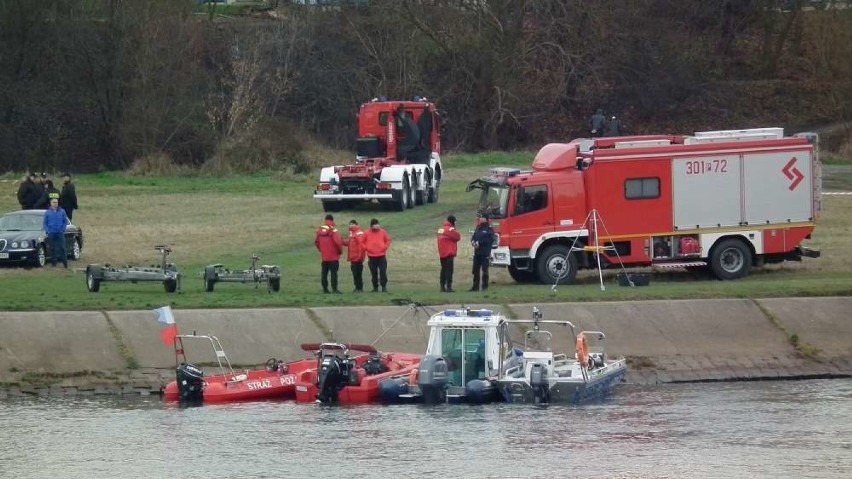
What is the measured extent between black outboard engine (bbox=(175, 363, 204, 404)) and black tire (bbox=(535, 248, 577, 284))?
819 centimetres

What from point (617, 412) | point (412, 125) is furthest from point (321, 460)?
point (412, 125)

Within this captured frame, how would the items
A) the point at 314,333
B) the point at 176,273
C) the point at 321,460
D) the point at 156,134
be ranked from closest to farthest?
the point at 321,460 → the point at 314,333 → the point at 176,273 → the point at 156,134

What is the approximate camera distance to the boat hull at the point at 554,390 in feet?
75.5

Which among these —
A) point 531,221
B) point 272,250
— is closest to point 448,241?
point 531,221

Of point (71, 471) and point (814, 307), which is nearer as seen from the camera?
point (71, 471)

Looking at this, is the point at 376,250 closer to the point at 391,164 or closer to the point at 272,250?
the point at 272,250

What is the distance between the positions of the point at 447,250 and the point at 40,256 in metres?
9.50

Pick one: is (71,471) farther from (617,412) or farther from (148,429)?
(617,412)

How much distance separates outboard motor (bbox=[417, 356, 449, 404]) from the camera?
2286 cm

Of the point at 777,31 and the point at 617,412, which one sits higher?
the point at 777,31

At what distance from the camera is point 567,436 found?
21062 millimetres

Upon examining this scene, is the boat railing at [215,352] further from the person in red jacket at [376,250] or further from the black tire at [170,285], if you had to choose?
the person in red jacket at [376,250]

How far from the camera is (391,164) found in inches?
1736

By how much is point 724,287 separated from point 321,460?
10.9m
